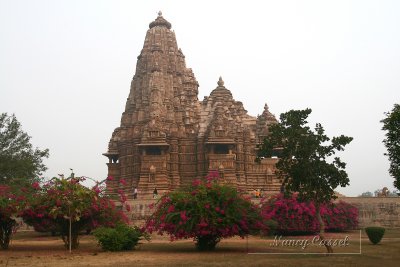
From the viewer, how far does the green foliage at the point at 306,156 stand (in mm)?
18938

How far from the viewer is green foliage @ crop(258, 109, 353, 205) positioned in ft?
62.1

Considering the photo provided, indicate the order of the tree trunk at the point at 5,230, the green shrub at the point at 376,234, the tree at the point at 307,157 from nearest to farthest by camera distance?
the tree at the point at 307,157 < the tree trunk at the point at 5,230 < the green shrub at the point at 376,234

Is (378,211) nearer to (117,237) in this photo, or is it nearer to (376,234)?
(376,234)

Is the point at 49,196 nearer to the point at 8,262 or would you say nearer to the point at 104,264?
the point at 8,262

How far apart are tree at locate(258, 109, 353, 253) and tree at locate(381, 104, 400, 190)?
9.56 ft

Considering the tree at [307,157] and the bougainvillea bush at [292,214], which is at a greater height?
the tree at [307,157]

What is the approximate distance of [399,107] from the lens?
20.5m

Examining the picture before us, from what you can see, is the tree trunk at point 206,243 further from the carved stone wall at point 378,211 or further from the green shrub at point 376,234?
the carved stone wall at point 378,211

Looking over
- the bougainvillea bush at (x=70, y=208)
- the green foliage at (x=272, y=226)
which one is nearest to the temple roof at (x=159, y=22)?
the green foliage at (x=272, y=226)

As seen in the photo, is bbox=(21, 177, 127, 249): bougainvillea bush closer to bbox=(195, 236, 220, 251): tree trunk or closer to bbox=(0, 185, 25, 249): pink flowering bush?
bbox=(0, 185, 25, 249): pink flowering bush

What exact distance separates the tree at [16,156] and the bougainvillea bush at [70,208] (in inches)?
710

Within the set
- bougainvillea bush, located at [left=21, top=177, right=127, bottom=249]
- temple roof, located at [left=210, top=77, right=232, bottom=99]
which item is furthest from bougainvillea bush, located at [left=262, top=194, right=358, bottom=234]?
temple roof, located at [left=210, top=77, right=232, bottom=99]

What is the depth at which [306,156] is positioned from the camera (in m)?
19.1

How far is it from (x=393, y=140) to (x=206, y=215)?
347 inches
